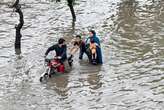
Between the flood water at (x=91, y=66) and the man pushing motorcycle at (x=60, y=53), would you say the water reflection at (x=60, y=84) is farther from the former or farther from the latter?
the man pushing motorcycle at (x=60, y=53)

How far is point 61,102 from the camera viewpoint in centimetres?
1748

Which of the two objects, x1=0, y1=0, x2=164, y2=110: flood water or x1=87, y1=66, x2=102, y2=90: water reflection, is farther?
x1=87, y1=66, x2=102, y2=90: water reflection

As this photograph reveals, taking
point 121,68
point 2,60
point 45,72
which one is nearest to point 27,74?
point 45,72

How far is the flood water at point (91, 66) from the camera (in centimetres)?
1758

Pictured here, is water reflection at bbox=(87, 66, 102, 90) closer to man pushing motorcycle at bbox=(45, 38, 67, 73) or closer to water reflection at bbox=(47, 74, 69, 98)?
water reflection at bbox=(47, 74, 69, 98)

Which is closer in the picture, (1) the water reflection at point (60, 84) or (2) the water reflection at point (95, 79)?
(1) the water reflection at point (60, 84)

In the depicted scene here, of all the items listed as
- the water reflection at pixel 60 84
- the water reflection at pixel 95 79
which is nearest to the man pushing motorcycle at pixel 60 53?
the water reflection at pixel 60 84

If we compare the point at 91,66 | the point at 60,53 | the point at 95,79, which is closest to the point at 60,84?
the point at 95,79

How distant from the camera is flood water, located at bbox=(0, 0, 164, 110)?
57.7ft

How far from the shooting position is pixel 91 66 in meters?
21.5

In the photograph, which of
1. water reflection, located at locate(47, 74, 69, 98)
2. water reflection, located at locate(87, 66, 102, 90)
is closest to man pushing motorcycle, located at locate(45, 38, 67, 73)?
water reflection, located at locate(47, 74, 69, 98)

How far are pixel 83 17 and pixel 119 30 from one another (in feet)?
14.4

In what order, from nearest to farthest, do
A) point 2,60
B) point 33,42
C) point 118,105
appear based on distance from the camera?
1. point 118,105
2. point 2,60
3. point 33,42

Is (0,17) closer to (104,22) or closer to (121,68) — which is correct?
(104,22)
